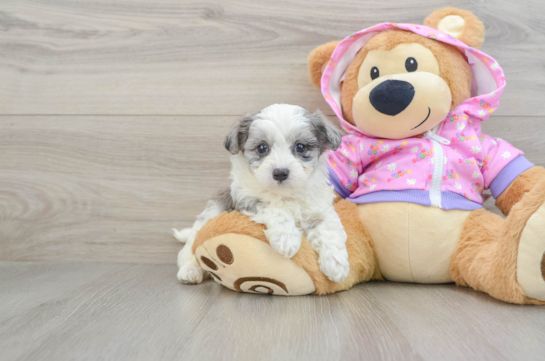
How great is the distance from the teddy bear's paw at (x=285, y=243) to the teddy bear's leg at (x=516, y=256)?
0.63m

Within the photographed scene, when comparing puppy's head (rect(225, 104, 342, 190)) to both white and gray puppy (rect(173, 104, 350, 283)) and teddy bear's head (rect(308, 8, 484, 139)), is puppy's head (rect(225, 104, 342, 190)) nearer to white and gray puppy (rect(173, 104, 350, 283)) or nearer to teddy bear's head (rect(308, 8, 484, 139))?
white and gray puppy (rect(173, 104, 350, 283))

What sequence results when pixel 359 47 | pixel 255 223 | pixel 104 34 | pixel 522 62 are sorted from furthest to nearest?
pixel 104 34 → pixel 522 62 → pixel 359 47 → pixel 255 223

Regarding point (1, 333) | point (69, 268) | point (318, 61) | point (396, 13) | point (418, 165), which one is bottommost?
point (69, 268)

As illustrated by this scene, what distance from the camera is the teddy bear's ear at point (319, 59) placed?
1743 mm

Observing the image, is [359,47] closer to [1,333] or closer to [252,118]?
[252,118]

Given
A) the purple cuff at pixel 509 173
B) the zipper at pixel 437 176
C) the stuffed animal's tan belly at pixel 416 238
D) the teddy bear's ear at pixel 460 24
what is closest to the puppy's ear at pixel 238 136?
the stuffed animal's tan belly at pixel 416 238

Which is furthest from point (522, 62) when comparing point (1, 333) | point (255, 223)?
point (1, 333)

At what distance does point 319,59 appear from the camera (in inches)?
69.1

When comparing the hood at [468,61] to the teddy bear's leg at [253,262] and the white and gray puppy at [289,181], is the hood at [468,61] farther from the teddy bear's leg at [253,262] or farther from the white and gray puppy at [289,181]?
the teddy bear's leg at [253,262]

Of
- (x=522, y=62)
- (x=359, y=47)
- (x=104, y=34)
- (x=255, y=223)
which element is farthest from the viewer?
(x=104, y=34)

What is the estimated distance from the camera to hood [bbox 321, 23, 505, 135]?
1.58m

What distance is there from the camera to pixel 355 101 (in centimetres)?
160

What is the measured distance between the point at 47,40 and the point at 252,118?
4.23ft

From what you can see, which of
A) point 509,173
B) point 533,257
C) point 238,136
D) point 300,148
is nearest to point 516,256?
point 533,257
